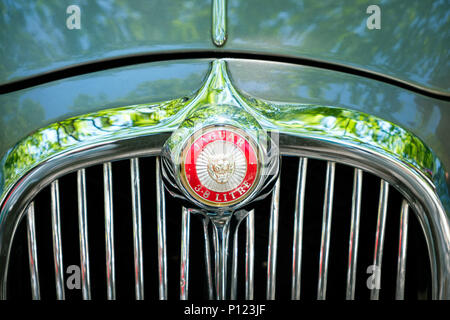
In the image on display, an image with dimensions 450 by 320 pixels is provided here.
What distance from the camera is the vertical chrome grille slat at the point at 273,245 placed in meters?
0.83

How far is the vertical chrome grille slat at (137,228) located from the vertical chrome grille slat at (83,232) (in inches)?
3.5

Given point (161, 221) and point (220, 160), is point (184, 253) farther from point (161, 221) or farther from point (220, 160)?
point (220, 160)

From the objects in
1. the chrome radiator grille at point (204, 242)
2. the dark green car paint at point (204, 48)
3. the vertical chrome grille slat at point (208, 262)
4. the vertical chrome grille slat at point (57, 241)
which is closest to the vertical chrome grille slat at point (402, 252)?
the chrome radiator grille at point (204, 242)

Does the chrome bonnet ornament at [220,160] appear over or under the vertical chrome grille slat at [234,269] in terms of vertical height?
over

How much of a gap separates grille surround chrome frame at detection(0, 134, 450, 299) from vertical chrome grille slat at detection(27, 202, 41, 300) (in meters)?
0.02

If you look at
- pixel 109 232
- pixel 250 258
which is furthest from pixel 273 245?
pixel 109 232

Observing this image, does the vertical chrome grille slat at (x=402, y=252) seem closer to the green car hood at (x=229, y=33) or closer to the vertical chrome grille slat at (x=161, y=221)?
the green car hood at (x=229, y=33)

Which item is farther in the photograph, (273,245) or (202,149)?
(273,245)

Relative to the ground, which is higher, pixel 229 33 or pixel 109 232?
pixel 229 33

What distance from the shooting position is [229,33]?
2.81ft

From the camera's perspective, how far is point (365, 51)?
2.85 feet

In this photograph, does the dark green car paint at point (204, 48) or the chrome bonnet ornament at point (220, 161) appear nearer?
the chrome bonnet ornament at point (220, 161)

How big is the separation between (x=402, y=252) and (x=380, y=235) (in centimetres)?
6

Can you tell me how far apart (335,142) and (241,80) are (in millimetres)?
208
